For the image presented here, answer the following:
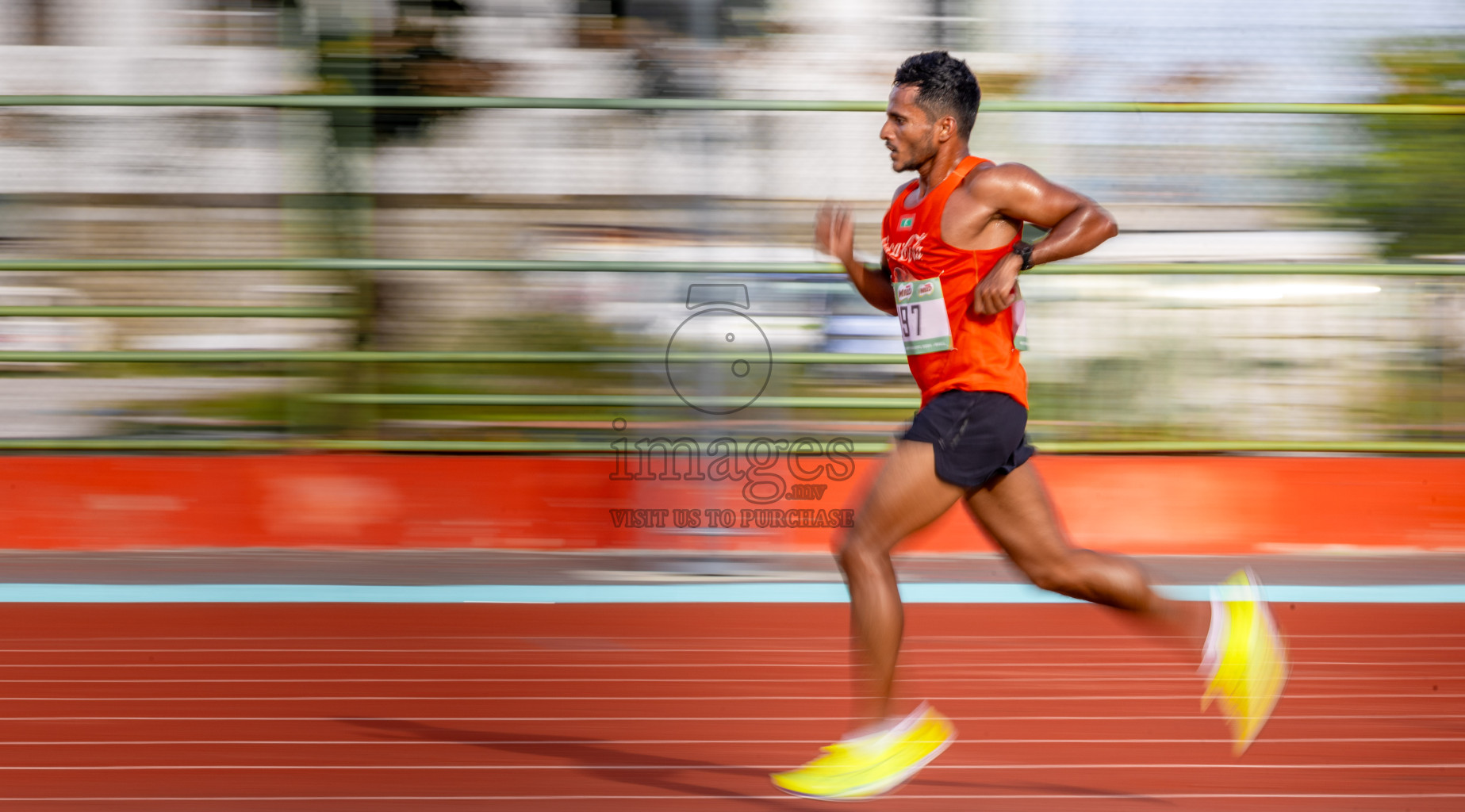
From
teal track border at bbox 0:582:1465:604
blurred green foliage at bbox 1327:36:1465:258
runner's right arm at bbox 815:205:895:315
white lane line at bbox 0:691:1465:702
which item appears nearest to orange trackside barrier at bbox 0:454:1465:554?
teal track border at bbox 0:582:1465:604

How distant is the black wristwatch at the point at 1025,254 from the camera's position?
11.3ft

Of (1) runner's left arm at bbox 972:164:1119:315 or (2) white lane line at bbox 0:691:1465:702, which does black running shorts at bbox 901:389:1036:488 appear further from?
(2) white lane line at bbox 0:691:1465:702

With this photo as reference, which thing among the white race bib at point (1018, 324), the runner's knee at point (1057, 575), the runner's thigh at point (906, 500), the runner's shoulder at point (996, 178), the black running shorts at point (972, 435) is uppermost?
the runner's shoulder at point (996, 178)

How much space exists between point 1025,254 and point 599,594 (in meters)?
4.20

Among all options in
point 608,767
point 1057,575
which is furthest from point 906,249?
point 608,767

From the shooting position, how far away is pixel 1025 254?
3465 mm

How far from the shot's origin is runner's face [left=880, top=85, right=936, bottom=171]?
11.4 ft

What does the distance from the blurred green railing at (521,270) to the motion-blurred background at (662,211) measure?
5 centimetres

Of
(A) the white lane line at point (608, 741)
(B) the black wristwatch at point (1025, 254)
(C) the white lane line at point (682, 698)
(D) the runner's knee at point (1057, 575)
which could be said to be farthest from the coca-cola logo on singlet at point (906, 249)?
(C) the white lane line at point (682, 698)

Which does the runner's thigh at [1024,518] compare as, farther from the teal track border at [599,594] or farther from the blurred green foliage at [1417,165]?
the blurred green foliage at [1417,165]

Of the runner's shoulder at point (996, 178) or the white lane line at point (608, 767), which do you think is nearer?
the runner's shoulder at point (996, 178)

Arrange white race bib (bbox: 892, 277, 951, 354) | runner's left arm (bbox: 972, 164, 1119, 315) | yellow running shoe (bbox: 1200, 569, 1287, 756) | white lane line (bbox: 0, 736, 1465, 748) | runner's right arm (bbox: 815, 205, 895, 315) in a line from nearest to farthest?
runner's left arm (bbox: 972, 164, 1119, 315)
white race bib (bbox: 892, 277, 951, 354)
yellow running shoe (bbox: 1200, 569, 1287, 756)
runner's right arm (bbox: 815, 205, 895, 315)
white lane line (bbox: 0, 736, 1465, 748)

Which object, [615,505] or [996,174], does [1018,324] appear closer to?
[996,174]

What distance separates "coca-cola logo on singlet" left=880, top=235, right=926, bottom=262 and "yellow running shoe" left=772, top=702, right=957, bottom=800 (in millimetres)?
1169
